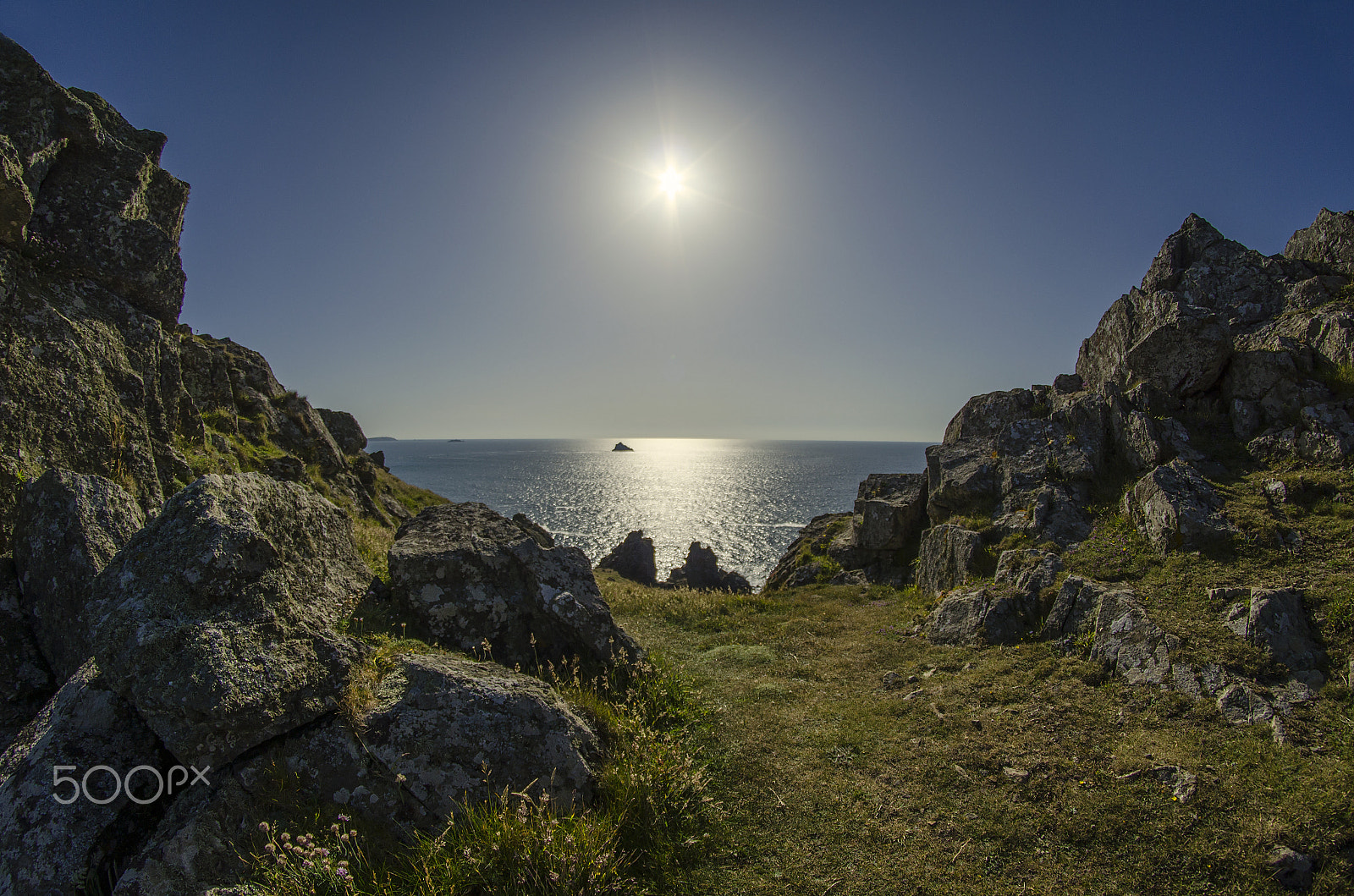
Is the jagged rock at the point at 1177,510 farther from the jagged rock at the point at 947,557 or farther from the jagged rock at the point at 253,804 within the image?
the jagged rock at the point at 253,804

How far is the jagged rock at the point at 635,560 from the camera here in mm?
43812

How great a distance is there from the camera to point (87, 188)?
955 centimetres

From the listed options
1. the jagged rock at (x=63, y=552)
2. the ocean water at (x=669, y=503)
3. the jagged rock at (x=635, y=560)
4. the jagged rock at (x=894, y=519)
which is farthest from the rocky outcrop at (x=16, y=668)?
the ocean water at (x=669, y=503)

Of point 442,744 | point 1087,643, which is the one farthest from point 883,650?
point 442,744

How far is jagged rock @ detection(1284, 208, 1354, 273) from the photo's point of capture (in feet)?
53.9

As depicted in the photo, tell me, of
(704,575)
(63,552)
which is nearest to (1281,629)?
(63,552)

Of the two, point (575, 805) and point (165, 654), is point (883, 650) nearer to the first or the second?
point (575, 805)

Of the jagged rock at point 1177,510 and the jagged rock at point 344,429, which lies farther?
the jagged rock at point 344,429

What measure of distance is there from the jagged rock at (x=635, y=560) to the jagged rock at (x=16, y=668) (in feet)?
123

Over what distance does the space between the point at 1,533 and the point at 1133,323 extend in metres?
28.2

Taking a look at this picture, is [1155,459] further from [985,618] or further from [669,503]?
[669,503]

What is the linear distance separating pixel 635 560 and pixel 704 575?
645 cm

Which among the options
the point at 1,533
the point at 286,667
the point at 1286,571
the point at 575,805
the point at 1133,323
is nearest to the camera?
the point at 286,667

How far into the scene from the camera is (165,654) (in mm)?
5633
